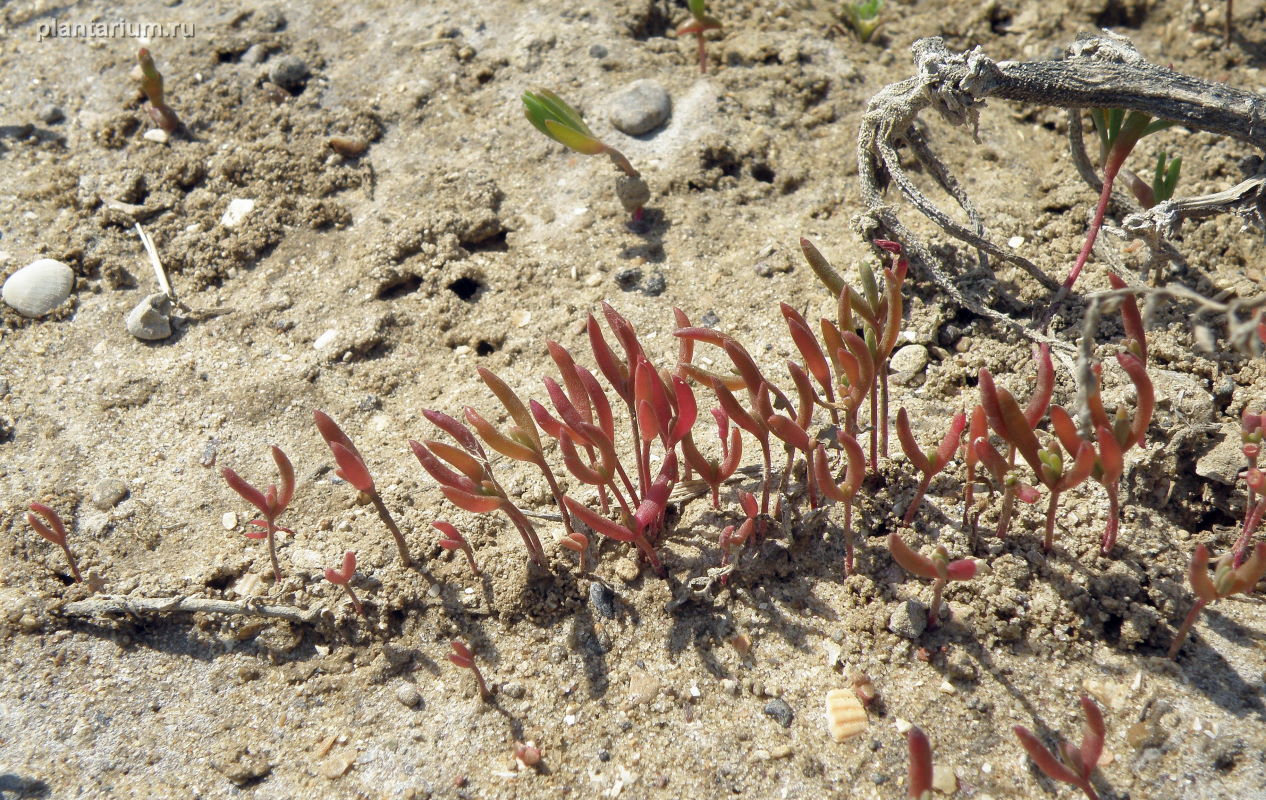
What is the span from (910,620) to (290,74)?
3.50 meters

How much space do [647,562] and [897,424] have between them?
29.2 inches

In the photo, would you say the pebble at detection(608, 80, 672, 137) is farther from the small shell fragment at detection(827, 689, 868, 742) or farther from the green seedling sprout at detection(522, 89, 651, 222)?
the small shell fragment at detection(827, 689, 868, 742)

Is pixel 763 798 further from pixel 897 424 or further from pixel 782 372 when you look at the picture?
pixel 782 372

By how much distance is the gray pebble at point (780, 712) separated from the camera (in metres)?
2.08

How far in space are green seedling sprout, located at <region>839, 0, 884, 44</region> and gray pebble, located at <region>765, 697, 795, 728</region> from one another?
297 centimetres

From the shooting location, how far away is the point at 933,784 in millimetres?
1925

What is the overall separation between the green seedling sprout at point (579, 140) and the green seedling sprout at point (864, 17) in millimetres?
1313

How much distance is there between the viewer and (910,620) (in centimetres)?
213

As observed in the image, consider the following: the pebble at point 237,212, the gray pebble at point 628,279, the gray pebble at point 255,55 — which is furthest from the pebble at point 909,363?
the gray pebble at point 255,55

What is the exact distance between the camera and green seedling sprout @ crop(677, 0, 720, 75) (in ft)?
12.0

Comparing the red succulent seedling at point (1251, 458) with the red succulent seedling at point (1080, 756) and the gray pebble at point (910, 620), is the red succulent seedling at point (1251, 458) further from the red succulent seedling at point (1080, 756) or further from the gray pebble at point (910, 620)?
the gray pebble at point (910, 620)

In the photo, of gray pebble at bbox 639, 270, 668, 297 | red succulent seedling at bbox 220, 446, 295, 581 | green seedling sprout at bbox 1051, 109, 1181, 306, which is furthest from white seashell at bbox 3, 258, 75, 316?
green seedling sprout at bbox 1051, 109, 1181, 306

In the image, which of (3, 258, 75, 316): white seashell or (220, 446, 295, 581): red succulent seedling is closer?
(220, 446, 295, 581): red succulent seedling

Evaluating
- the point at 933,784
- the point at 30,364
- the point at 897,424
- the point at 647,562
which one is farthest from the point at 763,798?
the point at 30,364
